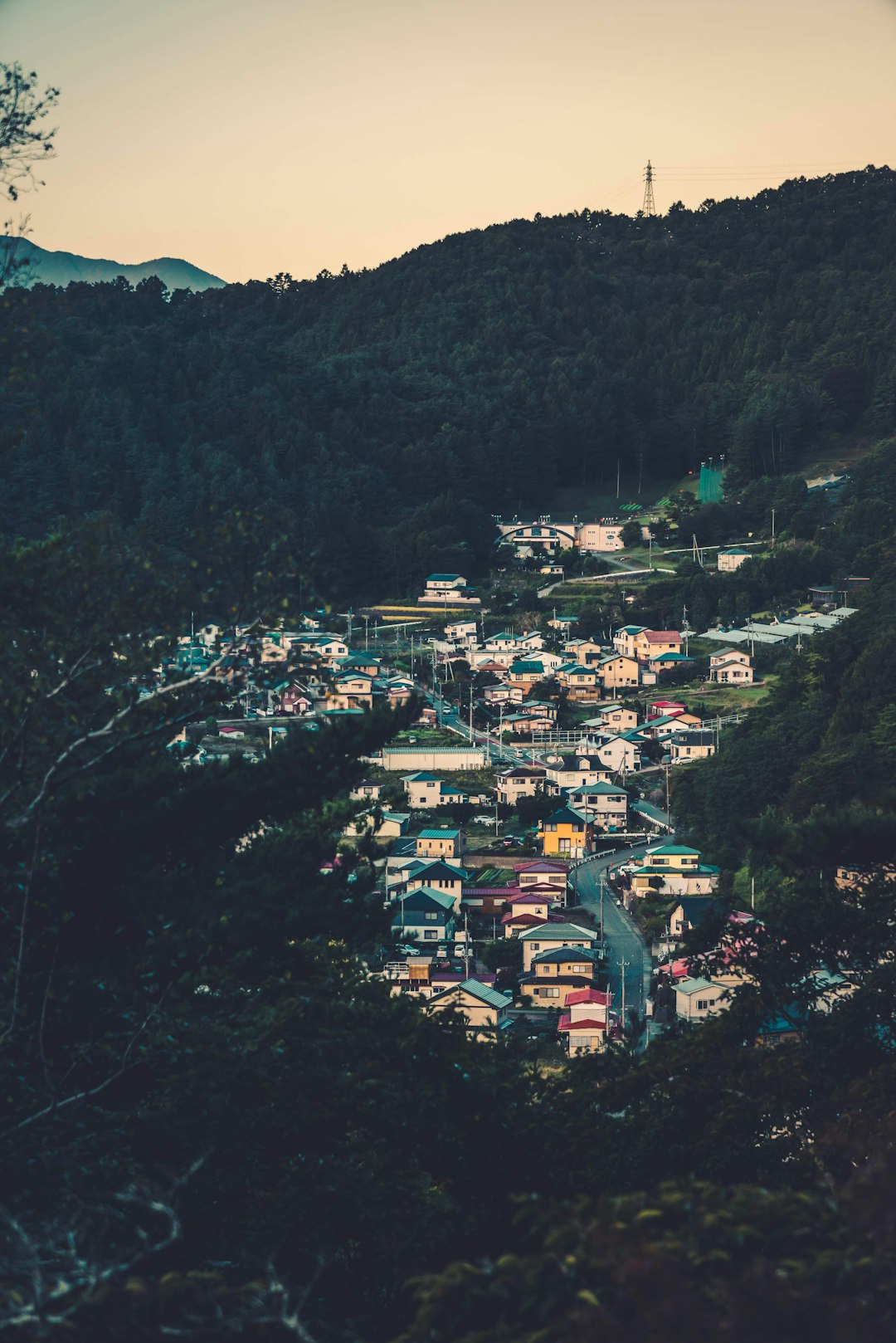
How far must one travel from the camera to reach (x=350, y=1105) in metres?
3.53

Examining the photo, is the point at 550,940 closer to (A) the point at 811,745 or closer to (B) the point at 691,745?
(A) the point at 811,745

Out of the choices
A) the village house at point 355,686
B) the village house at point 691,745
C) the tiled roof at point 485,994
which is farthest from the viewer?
the village house at point 355,686

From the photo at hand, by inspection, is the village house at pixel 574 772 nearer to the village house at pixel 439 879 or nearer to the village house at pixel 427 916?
the village house at pixel 439 879

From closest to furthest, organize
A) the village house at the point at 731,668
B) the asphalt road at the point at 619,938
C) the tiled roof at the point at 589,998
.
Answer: the tiled roof at the point at 589,998, the asphalt road at the point at 619,938, the village house at the point at 731,668

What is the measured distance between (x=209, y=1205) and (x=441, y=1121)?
586mm

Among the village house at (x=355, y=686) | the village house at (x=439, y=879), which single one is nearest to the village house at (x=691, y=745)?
the village house at (x=355, y=686)

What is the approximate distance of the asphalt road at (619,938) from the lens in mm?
10016

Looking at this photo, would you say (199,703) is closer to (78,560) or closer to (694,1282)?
(78,560)

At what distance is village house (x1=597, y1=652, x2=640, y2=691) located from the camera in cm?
2197

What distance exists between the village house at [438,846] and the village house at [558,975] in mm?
3244

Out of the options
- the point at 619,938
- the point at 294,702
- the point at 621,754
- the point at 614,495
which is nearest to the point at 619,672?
the point at 621,754

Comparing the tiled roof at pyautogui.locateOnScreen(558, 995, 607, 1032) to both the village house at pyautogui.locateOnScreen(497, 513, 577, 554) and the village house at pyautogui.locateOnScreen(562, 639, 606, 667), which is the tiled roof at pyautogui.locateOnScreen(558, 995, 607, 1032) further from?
the village house at pyautogui.locateOnScreen(497, 513, 577, 554)

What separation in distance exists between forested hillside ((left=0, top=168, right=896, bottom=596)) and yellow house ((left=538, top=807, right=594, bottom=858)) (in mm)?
6694

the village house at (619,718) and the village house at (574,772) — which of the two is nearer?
Answer: the village house at (574,772)
